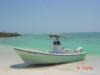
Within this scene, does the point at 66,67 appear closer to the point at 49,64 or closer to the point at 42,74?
the point at 49,64

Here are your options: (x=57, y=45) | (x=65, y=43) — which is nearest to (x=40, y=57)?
(x=57, y=45)

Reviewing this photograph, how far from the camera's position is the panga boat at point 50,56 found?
45.9 feet

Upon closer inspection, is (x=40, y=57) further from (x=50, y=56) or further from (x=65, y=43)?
(x=65, y=43)

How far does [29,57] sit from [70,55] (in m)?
3.16

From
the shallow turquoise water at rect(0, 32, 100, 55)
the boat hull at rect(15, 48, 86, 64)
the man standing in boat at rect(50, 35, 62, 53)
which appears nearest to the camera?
the boat hull at rect(15, 48, 86, 64)

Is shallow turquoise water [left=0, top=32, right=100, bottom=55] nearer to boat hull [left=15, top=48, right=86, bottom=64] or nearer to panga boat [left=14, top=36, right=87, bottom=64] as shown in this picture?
panga boat [left=14, top=36, right=87, bottom=64]

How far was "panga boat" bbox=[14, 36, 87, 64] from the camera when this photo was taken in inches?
551

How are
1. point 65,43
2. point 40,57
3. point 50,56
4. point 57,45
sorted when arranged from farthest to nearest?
point 65,43 → point 57,45 → point 50,56 → point 40,57

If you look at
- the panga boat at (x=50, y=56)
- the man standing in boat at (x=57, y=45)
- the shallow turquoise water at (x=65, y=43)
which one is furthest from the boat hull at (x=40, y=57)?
the shallow turquoise water at (x=65, y=43)

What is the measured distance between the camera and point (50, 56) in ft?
47.5

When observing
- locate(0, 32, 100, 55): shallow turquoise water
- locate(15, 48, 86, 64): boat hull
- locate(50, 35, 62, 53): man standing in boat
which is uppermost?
locate(50, 35, 62, 53): man standing in boat

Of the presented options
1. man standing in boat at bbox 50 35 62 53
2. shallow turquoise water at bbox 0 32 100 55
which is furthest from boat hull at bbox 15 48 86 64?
shallow turquoise water at bbox 0 32 100 55

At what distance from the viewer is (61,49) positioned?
15945 millimetres

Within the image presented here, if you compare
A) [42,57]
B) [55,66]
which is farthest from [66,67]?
[42,57]
